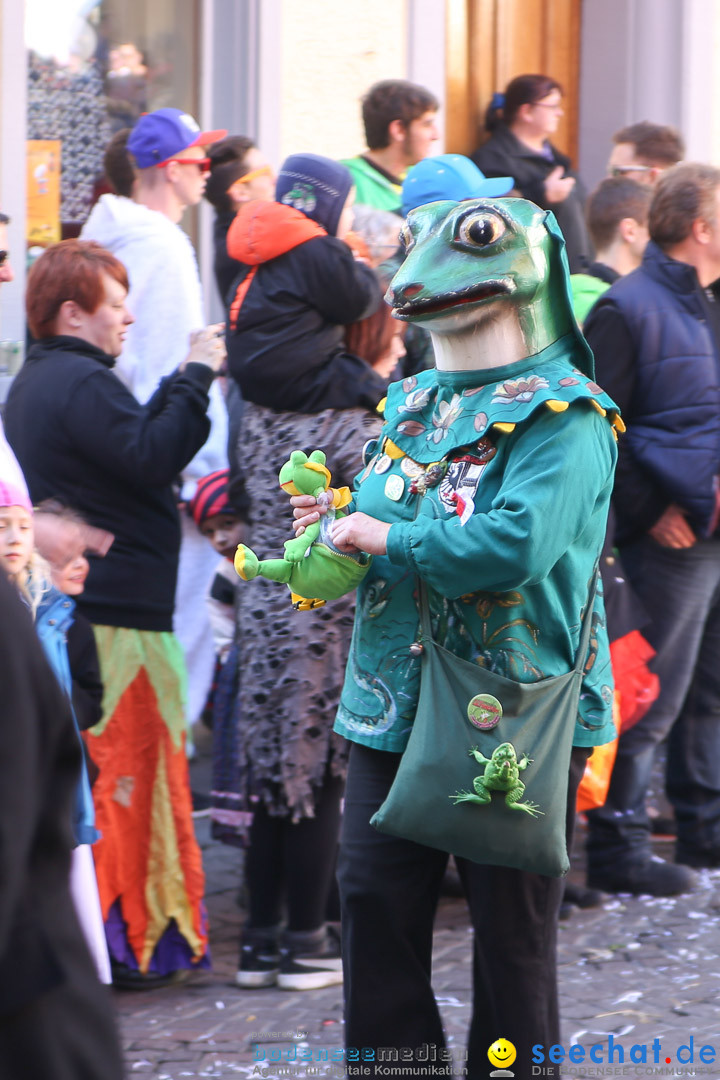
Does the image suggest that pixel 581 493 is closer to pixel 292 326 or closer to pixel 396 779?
pixel 396 779

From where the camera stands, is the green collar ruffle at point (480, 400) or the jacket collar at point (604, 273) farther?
the jacket collar at point (604, 273)

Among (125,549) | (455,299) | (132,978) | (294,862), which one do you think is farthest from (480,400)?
(132,978)

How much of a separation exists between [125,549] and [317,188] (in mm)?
1146

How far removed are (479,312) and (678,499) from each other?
221 cm

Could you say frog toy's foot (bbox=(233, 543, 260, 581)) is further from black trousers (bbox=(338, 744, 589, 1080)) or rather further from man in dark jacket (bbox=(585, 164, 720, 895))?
man in dark jacket (bbox=(585, 164, 720, 895))

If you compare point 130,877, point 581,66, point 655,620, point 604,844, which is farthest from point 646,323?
point 581,66

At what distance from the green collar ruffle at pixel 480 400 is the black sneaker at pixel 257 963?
1.86 m

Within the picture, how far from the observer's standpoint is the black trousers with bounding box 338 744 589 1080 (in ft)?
9.58

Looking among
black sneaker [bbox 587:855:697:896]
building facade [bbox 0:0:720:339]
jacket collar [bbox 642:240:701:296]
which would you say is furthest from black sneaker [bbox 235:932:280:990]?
building facade [bbox 0:0:720:339]

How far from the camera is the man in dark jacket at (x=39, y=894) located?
1721 mm

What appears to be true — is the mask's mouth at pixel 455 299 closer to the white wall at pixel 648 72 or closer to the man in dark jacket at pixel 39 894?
the man in dark jacket at pixel 39 894

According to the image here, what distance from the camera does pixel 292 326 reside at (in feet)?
13.9

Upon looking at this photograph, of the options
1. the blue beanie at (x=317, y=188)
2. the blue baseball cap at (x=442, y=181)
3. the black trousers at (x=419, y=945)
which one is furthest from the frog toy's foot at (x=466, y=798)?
the blue baseball cap at (x=442, y=181)

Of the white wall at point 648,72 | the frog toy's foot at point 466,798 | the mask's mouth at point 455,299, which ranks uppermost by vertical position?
the white wall at point 648,72
